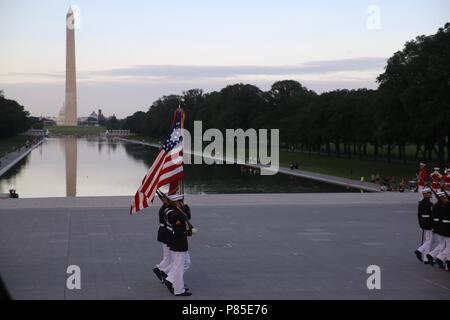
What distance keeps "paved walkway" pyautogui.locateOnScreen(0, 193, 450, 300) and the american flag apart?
1.66m

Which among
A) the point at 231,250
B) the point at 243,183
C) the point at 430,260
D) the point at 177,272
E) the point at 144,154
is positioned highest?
the point at 177,272

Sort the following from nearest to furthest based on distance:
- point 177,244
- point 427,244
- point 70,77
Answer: point 177,244, point 427,244, point 70,77

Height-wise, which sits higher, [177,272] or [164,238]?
[164,238]

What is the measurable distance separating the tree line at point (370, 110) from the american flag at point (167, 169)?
3.15 meters

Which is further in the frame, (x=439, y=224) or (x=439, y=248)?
(x=439, y=248)

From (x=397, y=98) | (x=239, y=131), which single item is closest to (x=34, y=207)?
(x=397, y=98)

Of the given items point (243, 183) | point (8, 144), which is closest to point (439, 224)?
point (243, 183)

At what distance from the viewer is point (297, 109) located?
10212 centimetres

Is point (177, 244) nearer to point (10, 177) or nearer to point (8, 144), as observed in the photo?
point (10, 177)

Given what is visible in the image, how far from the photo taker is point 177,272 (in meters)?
11.4

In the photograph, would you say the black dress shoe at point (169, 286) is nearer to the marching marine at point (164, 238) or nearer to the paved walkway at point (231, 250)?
the paved walkway at point (231, 250)

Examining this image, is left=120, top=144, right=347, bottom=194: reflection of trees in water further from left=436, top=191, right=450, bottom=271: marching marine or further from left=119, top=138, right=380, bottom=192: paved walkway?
left=436, top=191, right=450, bottom=271: marching marine

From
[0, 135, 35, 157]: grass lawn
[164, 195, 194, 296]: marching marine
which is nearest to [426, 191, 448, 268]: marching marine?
[164, 195, 194, 296]: marching marine

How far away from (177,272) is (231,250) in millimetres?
4900
